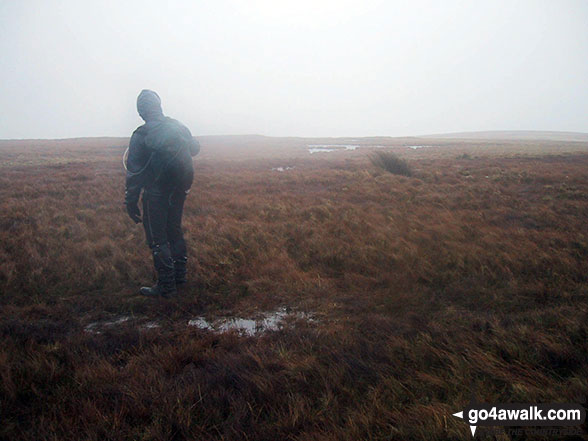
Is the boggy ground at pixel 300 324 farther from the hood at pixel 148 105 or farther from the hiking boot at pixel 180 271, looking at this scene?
the hood at pixel 148 105

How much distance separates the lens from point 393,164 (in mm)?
16125

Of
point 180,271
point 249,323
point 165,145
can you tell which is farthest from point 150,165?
point 249,323

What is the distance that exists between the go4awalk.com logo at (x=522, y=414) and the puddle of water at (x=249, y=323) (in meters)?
1.98

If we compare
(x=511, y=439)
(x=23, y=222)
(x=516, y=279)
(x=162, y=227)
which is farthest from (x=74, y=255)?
(x=516, y=279)

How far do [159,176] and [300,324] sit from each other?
2622 millimetres

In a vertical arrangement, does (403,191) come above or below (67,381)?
above

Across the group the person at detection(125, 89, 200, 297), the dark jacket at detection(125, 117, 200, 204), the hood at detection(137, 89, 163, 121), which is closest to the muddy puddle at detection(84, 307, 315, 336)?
the person at detection(125, 89, 200, 297)

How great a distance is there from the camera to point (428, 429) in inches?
63.5

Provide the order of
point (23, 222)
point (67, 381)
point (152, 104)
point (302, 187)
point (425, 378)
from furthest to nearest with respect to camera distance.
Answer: point (302, 187)
point (23, 222)
point (152, 104)
point (67, 381)
point (425, 378)

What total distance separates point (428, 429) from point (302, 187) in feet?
38.0

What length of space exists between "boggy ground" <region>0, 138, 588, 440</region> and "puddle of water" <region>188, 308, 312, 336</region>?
16cm

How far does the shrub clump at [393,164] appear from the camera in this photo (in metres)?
15.5

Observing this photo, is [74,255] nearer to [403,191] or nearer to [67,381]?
[67,381]

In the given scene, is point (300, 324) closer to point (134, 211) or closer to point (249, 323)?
point (249, 323)
